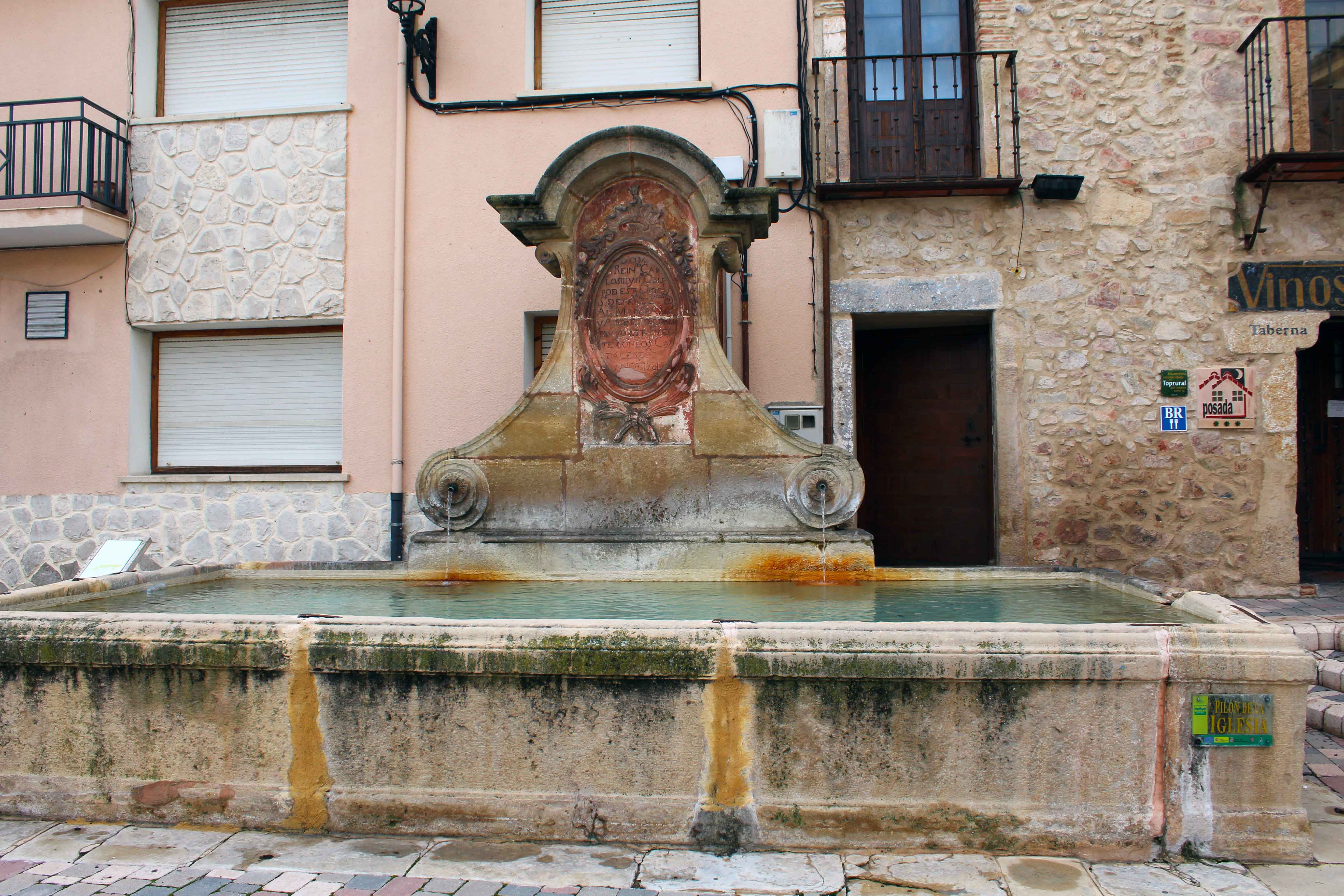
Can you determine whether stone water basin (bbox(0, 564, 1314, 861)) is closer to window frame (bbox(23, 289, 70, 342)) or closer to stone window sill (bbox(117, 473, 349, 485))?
stone window sill (bbox(117, 473, 349, 485))

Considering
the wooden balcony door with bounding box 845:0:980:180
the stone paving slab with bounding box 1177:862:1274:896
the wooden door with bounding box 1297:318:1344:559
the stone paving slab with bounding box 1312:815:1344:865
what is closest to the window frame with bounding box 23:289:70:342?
the wooden balcony door with bounding box 845:0:980:180

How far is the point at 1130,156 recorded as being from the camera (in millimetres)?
6641

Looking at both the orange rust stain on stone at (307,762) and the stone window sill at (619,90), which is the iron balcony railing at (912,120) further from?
the orange rust stain on stone at (307,762)

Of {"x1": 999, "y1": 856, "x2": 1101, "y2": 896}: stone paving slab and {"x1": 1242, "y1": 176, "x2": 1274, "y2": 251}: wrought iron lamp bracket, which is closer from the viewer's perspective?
{"x1": 999, "y1": 856, "x2": 1101, "y2": 896}: stone paving slab

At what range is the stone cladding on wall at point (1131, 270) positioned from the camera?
6504 mm

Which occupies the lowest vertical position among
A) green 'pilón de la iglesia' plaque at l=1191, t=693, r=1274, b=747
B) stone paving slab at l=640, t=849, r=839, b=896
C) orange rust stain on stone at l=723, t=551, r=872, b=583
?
stone paving slab at l=640, t=849, r=839, b=896

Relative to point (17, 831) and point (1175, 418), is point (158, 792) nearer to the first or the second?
point (17, 831)

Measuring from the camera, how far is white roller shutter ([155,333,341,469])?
7.38 m

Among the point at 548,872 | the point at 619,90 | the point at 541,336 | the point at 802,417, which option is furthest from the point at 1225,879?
the point at 619,90

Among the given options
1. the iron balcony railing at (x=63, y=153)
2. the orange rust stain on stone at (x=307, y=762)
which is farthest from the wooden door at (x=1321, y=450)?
the iron balcony railing at (x=63, y=153)

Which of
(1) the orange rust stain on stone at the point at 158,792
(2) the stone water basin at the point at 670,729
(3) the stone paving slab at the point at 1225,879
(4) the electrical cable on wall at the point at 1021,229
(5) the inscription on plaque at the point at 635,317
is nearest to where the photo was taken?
(3) the stone paving slab at the point at 1225,879

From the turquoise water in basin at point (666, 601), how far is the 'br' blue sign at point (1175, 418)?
117 inches

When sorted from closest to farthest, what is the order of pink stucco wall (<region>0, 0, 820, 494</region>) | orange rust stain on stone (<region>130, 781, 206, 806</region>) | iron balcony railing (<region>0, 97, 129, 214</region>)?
orange rust stain on stone (<region>130, 781, 206, 806</region>)
pink stucco wall (<region>0, 0, 820, 494</region>)
iron balcony railing (<region>0, 97, 129, 214</region>)

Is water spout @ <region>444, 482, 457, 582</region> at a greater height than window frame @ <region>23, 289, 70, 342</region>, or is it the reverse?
window frame @ <region>23, 289, 70, 342</region>
